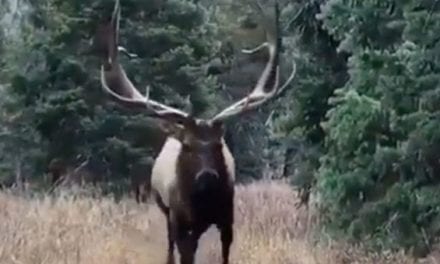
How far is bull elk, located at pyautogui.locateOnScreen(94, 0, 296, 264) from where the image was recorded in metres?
10.7

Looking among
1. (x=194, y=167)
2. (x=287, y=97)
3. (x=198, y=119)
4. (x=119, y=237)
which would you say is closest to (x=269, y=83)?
(x=198, y=119)

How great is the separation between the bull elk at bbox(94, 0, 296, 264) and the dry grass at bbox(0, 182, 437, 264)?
0.51m

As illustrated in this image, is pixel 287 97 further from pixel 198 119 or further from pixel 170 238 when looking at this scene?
pixel 198 119

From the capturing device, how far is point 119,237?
12352mm

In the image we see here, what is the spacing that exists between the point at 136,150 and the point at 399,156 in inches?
327

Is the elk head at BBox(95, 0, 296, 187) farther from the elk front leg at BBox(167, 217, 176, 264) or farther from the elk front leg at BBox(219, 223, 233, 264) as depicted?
the elk front leg at BBox(167, 217, 176, 264)

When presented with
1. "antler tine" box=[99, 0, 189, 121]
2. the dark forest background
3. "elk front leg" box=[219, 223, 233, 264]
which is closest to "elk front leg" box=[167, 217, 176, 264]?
"elk front leg" box=[219, 223, 233, 264]

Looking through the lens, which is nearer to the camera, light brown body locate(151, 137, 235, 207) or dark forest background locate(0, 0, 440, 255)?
light brown body locate(151, 137, 235, 207)

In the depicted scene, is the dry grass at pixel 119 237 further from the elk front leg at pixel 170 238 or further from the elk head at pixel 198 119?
the elk head at pixel 198 119

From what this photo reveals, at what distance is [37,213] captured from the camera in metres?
12.8

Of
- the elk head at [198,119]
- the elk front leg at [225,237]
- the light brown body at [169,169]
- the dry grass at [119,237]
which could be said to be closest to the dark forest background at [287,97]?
the dry grass at [119,237]

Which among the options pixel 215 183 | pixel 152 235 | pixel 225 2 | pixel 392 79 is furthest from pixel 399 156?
pixel 225 2

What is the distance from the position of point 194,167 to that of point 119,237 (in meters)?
1.91

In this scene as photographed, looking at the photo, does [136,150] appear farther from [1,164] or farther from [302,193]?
[302,193]
